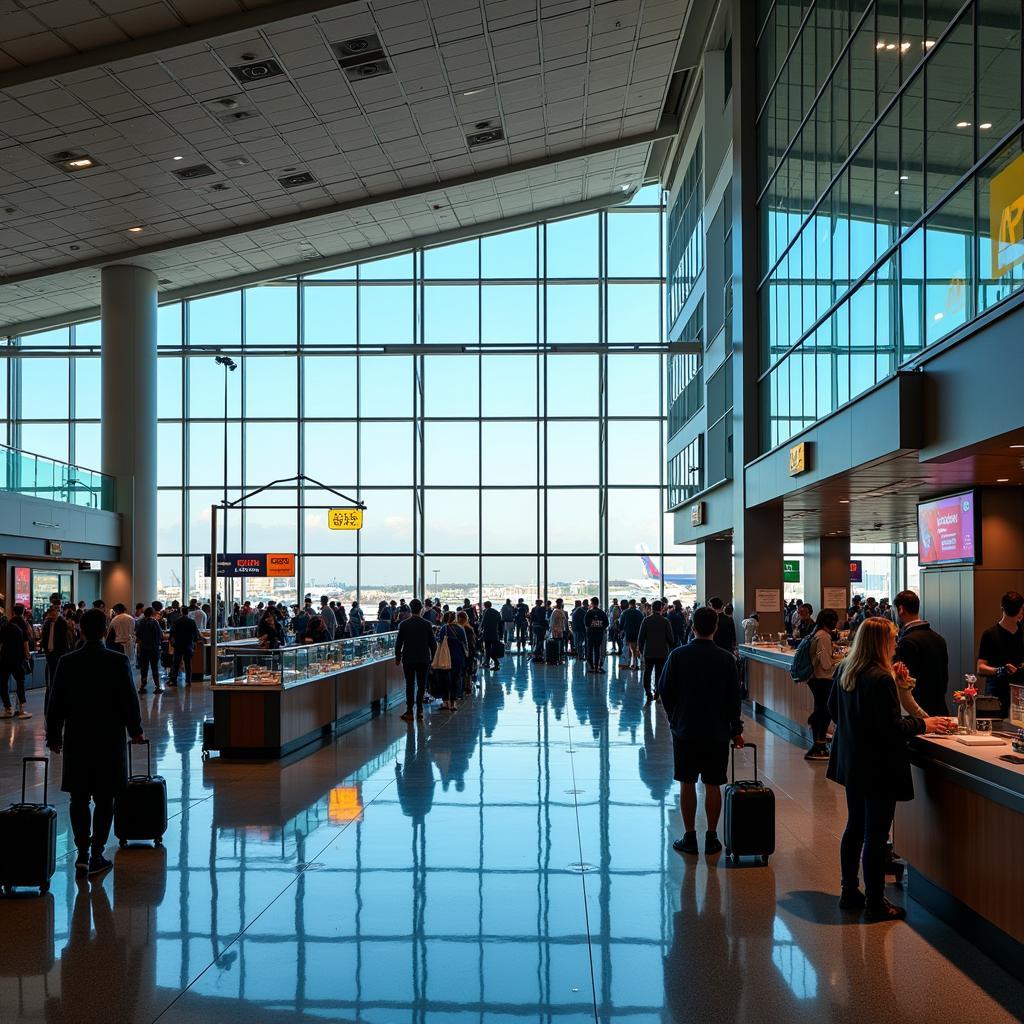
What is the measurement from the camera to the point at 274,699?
1122 cm

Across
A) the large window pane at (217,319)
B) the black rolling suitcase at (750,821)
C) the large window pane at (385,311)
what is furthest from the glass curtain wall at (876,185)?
the large window pane at (217,319)

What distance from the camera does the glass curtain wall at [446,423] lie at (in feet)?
111

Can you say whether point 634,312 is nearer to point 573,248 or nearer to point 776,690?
point 573,248

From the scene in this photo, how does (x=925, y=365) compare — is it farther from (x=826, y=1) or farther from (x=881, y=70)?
(x=826, y=1)

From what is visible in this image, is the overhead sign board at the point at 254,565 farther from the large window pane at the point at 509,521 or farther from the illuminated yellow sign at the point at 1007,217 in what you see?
the illuminated yellow sign at the point at 1007,217

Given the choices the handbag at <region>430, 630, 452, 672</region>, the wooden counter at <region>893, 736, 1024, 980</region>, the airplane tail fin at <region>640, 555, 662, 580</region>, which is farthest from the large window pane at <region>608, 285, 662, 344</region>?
the wooden counter at <region>893, 736, 1024, 980</region>

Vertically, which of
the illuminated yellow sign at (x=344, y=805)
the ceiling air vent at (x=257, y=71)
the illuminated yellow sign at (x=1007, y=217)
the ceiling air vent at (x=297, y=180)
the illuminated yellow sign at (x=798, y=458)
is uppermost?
the ceiling air vent at (x=297, y=180)

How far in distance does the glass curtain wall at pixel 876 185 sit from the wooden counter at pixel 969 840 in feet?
15.4

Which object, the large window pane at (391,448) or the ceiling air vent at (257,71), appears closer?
the ceiling air vent at (257,71)

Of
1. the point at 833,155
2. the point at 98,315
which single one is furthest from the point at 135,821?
the point at 98,315

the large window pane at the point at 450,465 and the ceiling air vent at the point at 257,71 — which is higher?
the ceiling air vent at the point at 257,71

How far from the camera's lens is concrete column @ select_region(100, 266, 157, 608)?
86.1ft

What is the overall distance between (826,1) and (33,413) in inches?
1131

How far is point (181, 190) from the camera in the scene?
76.5 ft
